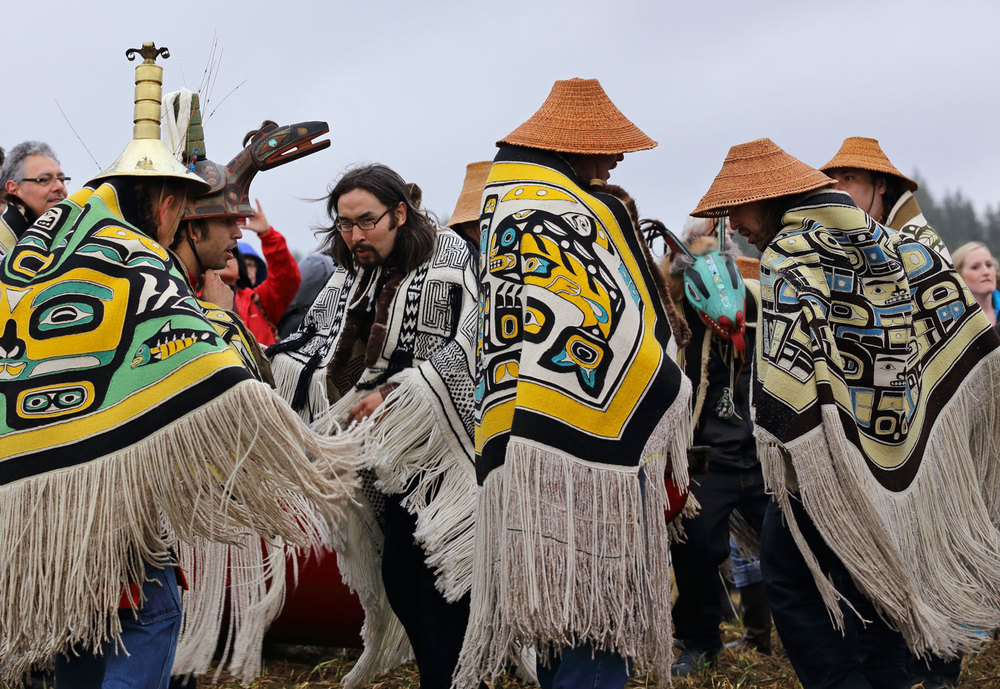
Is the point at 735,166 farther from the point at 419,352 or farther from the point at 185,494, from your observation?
the point at 185,494

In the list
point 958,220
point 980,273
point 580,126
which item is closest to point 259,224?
point 580,126

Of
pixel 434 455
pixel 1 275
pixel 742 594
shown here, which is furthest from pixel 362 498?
pixel 742 594

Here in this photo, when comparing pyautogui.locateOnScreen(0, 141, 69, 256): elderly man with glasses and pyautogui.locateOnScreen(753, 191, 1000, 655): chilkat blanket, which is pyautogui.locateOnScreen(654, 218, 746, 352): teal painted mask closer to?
pyautogui.locateOnScreen(753, 191, 1000, 655): chilkat blanket

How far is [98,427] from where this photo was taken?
2764mm

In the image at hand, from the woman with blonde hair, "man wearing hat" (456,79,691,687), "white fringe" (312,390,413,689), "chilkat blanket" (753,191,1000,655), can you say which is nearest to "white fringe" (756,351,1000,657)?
"chilkat blanket" (753,191,1000,655)

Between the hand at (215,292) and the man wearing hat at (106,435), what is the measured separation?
1247 mm

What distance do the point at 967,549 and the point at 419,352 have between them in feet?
6.56

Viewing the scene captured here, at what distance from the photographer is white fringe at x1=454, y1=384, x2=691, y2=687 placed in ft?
9.75

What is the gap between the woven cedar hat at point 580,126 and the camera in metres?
3.25

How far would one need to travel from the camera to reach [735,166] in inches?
149

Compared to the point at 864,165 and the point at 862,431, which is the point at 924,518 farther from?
the point at 864,165

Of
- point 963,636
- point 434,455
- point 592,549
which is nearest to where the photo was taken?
point 592,549

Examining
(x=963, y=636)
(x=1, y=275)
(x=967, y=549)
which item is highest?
(x=1, y=275)

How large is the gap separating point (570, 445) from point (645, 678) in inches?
77.8
